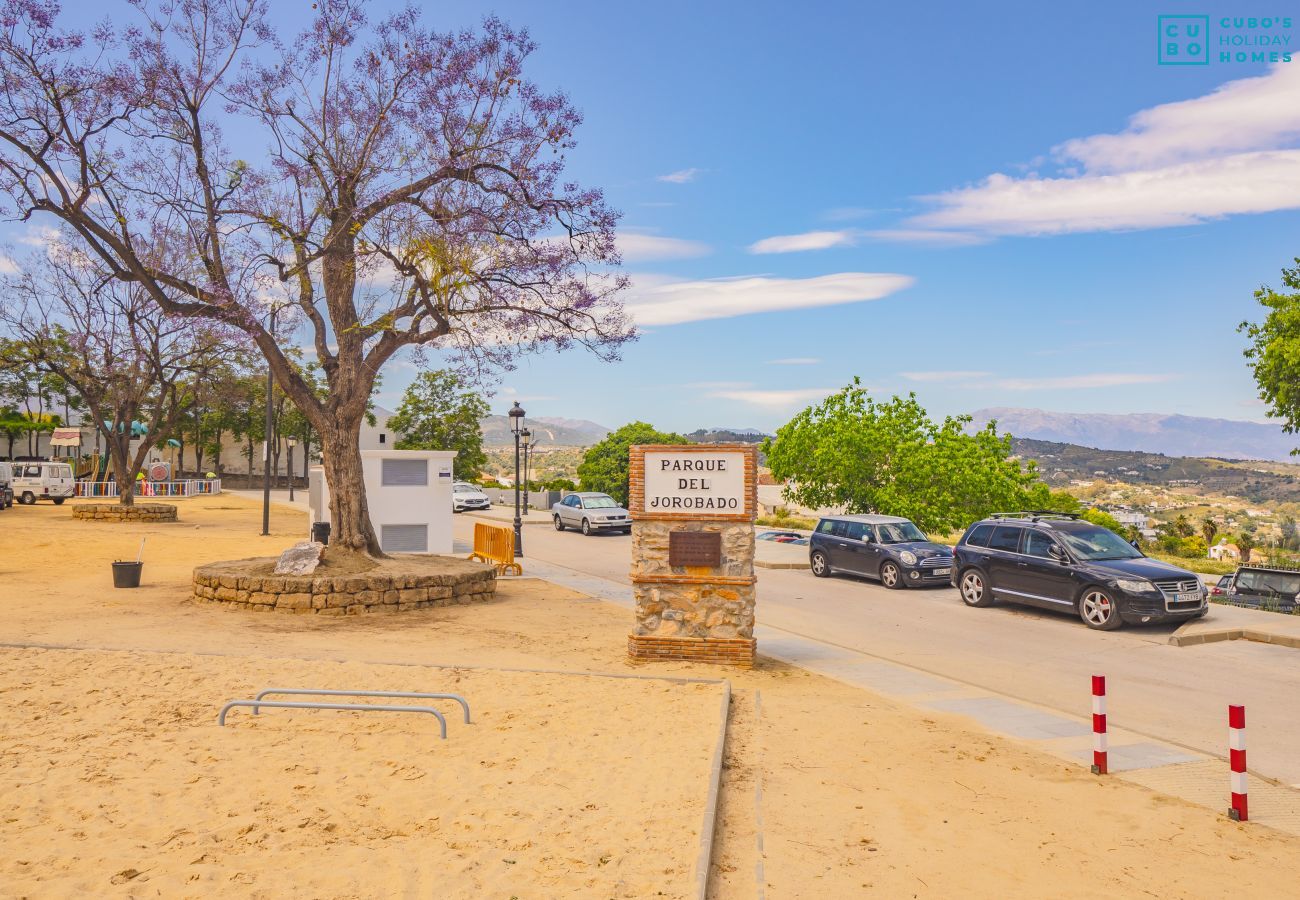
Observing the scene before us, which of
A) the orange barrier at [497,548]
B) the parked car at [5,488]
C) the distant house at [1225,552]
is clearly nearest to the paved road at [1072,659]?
the orange barrier at [497,548]

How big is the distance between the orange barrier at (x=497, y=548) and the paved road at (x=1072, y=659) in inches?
218

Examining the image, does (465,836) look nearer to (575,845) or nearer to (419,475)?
(575,845)

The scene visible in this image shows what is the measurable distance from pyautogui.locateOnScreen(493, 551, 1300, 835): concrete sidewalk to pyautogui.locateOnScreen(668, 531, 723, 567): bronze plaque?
185 centimetres

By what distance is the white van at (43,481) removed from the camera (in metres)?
45.8

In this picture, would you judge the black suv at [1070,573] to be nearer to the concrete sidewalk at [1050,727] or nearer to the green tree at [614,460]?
the concrete sidewalk at [1050,727]

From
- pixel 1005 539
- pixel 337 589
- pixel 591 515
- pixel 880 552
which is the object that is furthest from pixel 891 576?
pixel 591 515

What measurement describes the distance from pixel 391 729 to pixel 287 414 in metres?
74.9

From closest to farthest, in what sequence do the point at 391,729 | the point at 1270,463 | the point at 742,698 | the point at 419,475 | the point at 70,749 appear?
1. the point at 70,749
2. the point at 391,729
3. the point at 742,698
4. the point at 419,475
5. the point at 1270,463

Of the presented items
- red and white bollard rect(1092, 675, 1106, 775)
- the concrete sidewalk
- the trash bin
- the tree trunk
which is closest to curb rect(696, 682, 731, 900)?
the concrete sidewalk

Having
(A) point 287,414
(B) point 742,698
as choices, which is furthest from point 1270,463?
(B) point 742,698

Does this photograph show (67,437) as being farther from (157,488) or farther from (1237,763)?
(1237,763)

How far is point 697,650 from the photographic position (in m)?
11.7

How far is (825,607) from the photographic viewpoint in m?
17.1

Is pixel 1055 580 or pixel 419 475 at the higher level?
pixel 419 475
